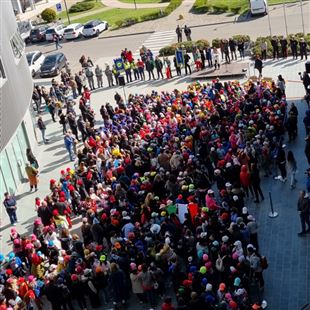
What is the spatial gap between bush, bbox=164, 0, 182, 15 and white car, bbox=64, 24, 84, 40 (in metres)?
7.79

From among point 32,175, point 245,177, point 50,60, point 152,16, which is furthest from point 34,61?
point 245,177

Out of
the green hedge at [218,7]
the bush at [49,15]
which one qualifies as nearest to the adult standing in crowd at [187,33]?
the green hedge at [218,7]

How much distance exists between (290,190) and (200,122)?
230 inches

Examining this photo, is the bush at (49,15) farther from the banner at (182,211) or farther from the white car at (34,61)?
the banner at (182,211)

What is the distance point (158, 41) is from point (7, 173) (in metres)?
23.6

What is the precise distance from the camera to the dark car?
46.2m

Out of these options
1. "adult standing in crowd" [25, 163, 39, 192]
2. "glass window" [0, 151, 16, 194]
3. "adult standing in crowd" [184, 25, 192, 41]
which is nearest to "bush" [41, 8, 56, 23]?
"adult standing in crowd" [184, 25, 192, 41]

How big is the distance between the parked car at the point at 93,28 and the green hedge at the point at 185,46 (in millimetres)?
11852

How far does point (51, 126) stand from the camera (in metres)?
37.3

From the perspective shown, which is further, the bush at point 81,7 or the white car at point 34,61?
the bush at point 81,7

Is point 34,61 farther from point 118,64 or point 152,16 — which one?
point 152,16

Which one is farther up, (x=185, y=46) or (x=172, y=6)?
(x=172, y=6)

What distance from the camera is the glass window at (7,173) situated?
29.4m

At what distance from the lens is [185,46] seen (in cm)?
A: 4475
